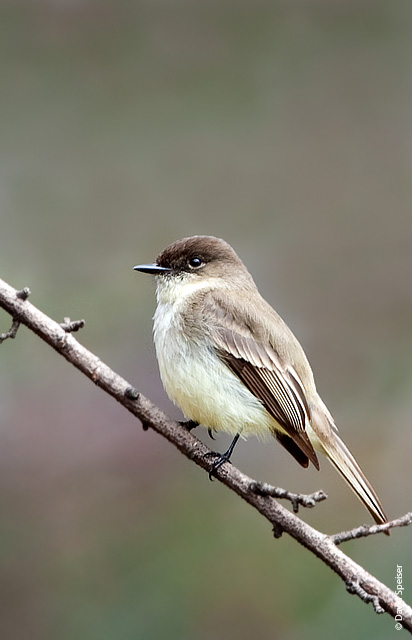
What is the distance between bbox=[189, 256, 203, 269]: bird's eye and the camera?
2.79 metres

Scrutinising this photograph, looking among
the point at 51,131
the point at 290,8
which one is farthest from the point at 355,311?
the point at 290,8

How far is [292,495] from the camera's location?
195 centimetres

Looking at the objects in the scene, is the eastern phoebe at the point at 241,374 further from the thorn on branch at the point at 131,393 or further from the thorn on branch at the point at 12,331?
the thorn on branch at the point at 12,331

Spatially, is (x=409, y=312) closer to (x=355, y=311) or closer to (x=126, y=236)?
(x=355, y=311)

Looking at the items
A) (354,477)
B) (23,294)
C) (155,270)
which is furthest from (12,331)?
(354,477)

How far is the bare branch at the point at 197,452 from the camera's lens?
2006mm

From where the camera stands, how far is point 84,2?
559cm

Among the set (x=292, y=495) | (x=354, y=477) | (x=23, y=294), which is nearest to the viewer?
(x=292, y=495)

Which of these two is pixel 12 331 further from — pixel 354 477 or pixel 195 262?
pixel 354 477

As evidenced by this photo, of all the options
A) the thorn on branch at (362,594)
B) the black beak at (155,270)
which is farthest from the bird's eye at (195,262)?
the thorn on branch at (362,594)

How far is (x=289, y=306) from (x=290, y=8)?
9.04ft

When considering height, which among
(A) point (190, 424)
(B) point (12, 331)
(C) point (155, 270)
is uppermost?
(C) point (155, 270)

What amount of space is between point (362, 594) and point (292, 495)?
0.25 metres

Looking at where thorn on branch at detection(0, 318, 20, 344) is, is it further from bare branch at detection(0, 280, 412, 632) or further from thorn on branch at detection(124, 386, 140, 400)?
thorn on branch at detection(124, 386, 140, 400)
